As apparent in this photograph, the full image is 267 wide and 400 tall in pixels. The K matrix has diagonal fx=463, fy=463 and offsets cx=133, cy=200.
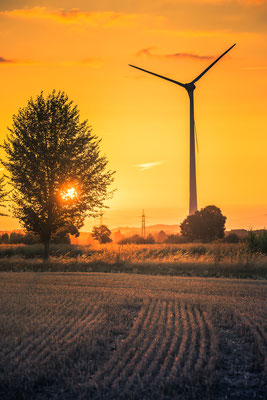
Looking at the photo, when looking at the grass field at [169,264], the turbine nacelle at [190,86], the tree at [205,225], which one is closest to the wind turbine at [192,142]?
the turbine nacelle at [190,86]

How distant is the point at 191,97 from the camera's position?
56.9m

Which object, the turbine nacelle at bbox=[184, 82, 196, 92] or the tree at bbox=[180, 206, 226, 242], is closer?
the turbine nacelle at bbox=[184, 82, 196, 92]

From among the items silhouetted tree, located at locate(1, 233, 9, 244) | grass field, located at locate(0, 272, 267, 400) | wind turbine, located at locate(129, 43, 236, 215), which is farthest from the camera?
silhouetted tree, located at locate(1, 233, 9, 244)

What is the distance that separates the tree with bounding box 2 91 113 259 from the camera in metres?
32.3

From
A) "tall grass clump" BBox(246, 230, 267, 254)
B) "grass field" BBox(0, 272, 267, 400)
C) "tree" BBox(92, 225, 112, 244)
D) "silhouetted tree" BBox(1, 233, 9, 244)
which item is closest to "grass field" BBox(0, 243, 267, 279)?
"tall grass clump" BBox(246, 230, 267, 254)

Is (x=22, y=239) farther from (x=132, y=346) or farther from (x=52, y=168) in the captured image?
(x=132, y=346)

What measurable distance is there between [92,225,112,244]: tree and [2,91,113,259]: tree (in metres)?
55.6

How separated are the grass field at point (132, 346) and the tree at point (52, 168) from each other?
55.7 ft

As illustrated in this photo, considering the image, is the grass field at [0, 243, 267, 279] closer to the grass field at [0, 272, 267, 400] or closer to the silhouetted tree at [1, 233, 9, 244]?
the grass field at [0, 272, 267, 400]

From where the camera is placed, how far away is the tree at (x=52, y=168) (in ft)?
106

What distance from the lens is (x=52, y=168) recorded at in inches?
1283

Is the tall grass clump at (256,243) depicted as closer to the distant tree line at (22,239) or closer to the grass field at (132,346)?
the grass field at (132,346)

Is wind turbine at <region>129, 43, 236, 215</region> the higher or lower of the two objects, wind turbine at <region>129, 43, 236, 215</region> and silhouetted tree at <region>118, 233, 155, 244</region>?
the higher

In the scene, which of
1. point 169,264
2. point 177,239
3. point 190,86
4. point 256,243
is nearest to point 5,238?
point 177,239
